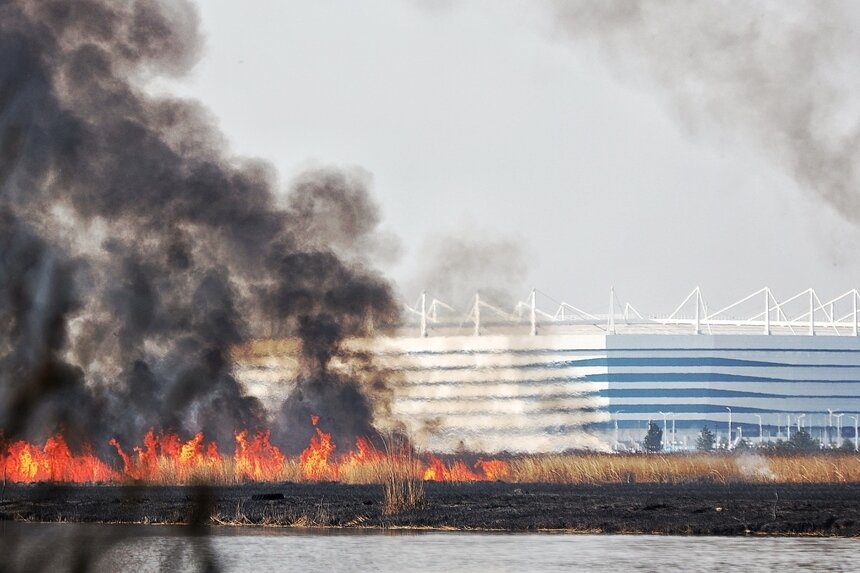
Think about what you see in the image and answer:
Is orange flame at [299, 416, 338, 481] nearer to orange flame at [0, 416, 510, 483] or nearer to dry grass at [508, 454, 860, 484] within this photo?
orange flame at [0, 416, 510, 483]

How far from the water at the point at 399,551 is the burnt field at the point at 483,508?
3.54 m

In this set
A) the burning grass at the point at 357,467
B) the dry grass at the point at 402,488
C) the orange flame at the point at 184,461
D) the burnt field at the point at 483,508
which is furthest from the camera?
the orange flame at the point at 184,461

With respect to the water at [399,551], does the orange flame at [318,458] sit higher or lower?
higher

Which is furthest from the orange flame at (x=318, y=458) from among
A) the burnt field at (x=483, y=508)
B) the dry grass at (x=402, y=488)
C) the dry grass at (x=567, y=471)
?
the dry grass at (x=402, y=488)

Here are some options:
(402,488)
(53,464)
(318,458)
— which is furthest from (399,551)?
(318,458)

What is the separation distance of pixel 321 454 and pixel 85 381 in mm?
22781

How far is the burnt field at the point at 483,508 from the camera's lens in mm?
78875

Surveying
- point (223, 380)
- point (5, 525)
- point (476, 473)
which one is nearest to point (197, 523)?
point (5, 525)

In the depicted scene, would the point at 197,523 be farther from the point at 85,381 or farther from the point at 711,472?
the point at 711,472

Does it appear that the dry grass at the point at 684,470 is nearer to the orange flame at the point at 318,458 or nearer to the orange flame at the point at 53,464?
the orange flame at the point at 318,458

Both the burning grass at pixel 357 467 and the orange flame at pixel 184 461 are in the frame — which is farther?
the orange flame at pixel 184 461

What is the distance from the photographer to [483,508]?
88750 mm

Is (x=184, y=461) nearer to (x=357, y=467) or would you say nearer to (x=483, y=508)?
(x=357, y=467)

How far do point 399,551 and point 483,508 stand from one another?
21.1 metres
